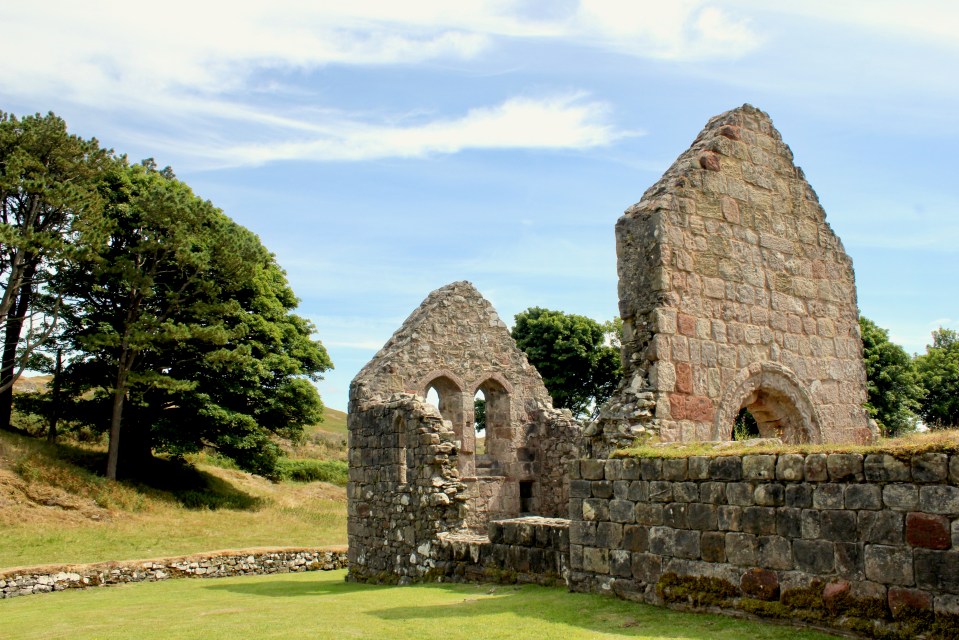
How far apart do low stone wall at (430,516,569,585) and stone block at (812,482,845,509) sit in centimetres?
332

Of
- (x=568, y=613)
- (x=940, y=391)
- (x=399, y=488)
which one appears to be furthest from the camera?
(x=940, y=391)

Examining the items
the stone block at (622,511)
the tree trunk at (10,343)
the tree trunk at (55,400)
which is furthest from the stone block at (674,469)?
the tree trunk at (10,343)

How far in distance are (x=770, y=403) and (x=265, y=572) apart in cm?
1176

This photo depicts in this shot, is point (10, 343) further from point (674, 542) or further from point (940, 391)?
point (940, 391)

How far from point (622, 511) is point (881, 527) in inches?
112

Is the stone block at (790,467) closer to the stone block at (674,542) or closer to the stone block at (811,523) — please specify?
the stone block at (811,523)

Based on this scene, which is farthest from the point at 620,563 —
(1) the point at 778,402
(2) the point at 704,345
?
(1) the point at 778,402

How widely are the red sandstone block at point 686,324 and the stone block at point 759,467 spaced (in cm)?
332

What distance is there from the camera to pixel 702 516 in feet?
24.6

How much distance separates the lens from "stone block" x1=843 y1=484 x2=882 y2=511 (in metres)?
6.11

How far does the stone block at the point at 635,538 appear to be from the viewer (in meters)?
8.11

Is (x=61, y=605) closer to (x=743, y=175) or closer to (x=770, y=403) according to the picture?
(x=770, y=403)

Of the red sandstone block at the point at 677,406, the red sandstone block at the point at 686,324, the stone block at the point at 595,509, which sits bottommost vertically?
the stone block at the point at 595,509

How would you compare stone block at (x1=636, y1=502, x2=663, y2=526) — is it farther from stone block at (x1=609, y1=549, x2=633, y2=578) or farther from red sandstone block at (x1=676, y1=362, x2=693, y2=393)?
red sandstone block at (x1=676, y1=362, x2=693, y2=393)
